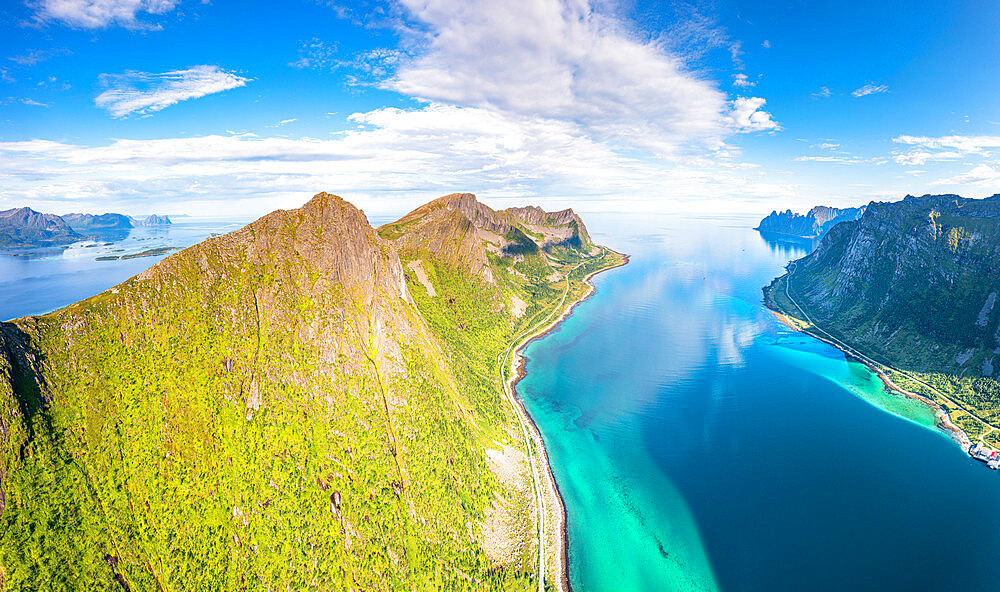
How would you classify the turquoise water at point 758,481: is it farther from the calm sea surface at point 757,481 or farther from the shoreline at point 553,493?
the shoreline at point 553,493

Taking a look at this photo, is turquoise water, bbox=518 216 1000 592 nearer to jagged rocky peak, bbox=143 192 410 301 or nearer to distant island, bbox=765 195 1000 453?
distant island, bbox=765 195 1000 453

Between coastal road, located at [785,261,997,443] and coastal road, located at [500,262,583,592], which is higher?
coastal road, located at [785,261,997,443]

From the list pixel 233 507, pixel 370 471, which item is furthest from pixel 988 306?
pixel 233 507

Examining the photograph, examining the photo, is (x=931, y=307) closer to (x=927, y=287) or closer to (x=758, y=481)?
(x=927, y=287)

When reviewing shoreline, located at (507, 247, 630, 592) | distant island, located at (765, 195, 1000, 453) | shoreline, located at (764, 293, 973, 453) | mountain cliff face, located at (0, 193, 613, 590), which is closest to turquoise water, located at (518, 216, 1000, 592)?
shoreline, located at (507, 247, 630, 592)

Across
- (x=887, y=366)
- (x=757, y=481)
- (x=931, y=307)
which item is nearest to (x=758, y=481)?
(x=757, y=481)
